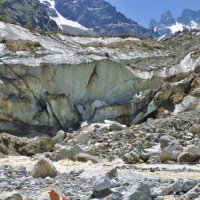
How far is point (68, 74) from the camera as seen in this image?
44406 millimetres

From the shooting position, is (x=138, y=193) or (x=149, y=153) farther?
(x=149, y=153)

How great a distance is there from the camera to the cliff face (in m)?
41.3

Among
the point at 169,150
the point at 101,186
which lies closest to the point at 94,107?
the point at 169,150

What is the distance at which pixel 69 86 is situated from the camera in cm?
4453

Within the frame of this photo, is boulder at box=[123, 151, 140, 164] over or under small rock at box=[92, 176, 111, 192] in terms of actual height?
over

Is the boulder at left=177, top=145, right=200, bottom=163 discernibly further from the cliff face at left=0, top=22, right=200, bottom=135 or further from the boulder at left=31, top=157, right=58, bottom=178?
the cliff face at left=0, top=22, right=200, bottom=135

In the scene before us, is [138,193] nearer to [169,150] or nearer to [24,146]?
[169,150]

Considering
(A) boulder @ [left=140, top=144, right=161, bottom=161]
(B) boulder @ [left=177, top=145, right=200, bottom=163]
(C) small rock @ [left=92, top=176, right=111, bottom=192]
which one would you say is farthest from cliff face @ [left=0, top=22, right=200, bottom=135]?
(C) small rock @ [left=92, top=176, right=111, bottom=192]

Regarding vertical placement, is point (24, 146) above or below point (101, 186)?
above

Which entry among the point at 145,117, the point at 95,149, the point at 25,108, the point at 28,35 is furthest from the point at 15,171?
the point at 28,35

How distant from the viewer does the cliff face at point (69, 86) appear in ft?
136

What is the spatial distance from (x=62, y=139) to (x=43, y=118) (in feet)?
25.0

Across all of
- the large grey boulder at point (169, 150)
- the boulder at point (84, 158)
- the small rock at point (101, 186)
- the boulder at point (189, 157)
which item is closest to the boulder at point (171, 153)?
the large grey boulder at point (169, 150)

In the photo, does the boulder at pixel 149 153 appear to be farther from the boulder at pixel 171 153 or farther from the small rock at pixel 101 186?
the small rock at pixel 101 186
